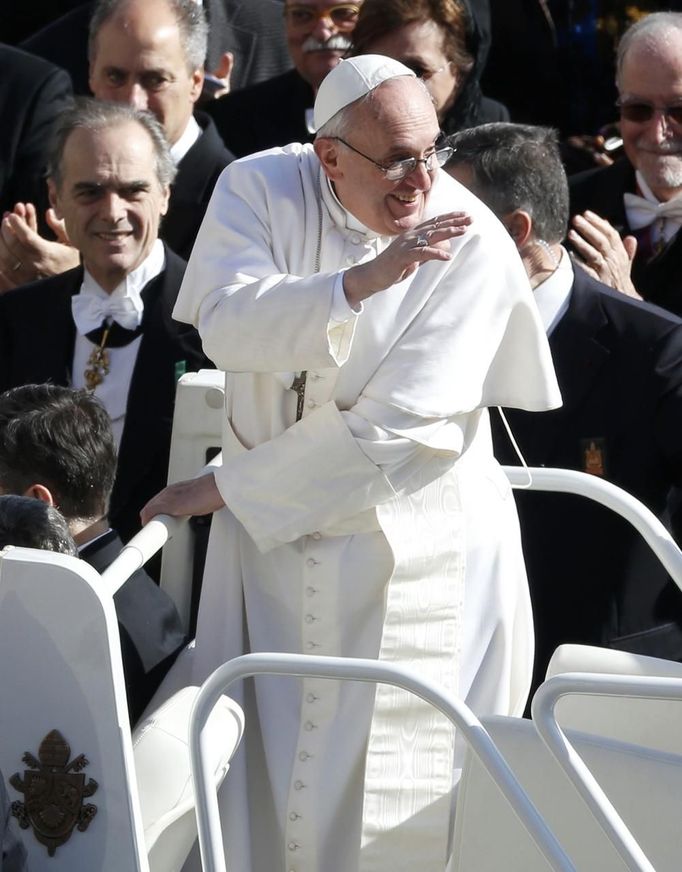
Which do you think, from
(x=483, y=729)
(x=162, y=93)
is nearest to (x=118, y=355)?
(x=162, y=93)

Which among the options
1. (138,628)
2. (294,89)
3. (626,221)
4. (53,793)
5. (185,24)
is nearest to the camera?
(53,793)

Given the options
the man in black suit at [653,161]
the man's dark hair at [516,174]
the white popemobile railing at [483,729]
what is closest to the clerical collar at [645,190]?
the man in black suit at [653,161]

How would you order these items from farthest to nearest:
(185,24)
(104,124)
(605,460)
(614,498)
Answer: (185,24) → (104,124) → (605,460) → (614,498)

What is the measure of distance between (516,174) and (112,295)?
1175 mm

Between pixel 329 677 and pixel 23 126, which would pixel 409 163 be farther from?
pixel 23 126

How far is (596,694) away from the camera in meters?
2.45

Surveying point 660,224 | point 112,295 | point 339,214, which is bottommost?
point 112,295

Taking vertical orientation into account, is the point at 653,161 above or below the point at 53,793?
above

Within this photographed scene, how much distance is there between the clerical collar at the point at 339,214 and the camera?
3268mm

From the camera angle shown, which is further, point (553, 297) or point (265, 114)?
point (265, 114)

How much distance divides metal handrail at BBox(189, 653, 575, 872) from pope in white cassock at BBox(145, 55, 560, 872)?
2.11ft

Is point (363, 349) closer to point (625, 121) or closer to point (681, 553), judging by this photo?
point (681, 553)

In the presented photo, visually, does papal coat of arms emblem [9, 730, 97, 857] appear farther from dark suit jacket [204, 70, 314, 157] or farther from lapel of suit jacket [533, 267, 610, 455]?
dark suit jacket [204, 70, 314, 157]

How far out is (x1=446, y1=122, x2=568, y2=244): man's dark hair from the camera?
4.17 meters
